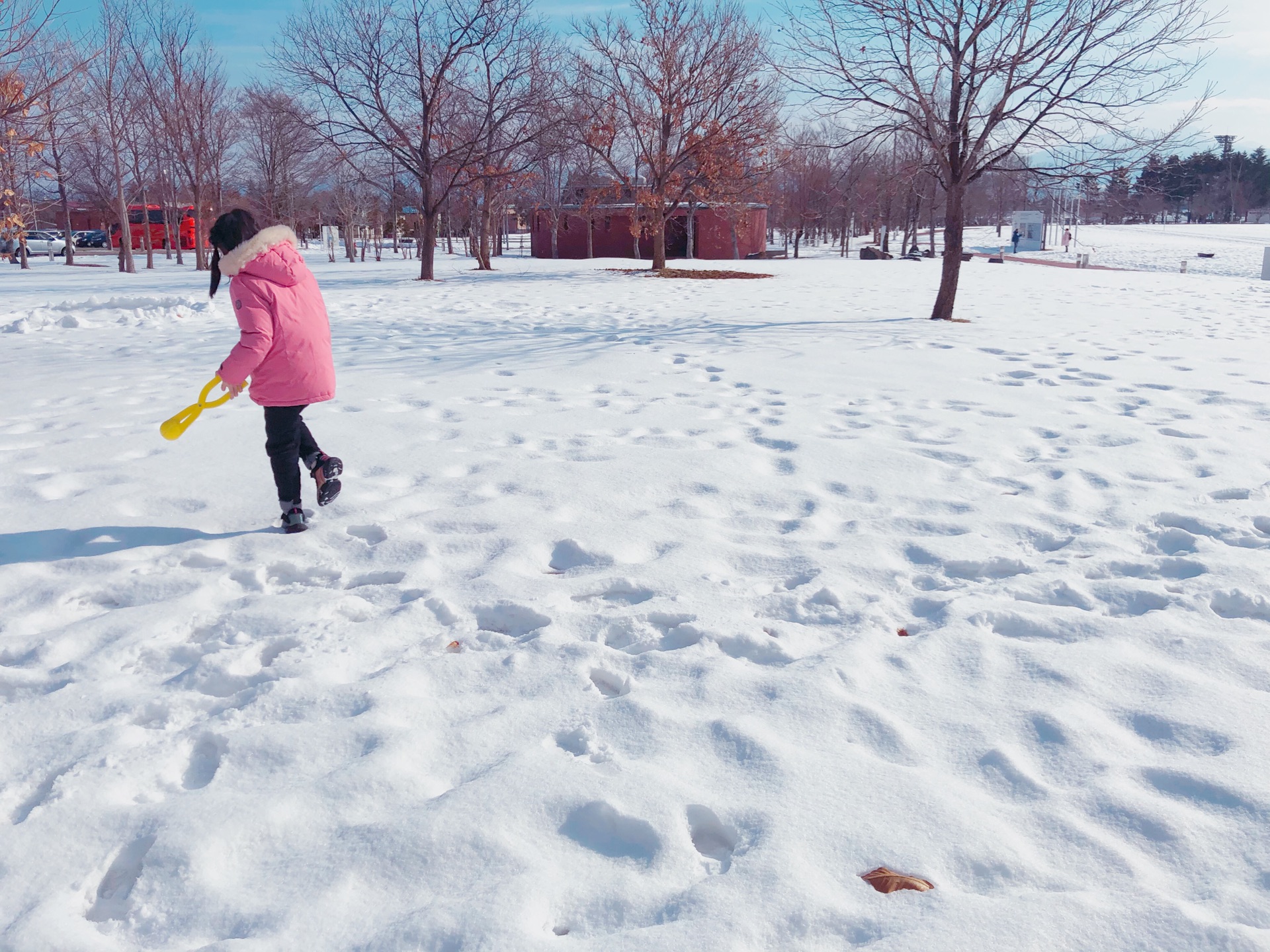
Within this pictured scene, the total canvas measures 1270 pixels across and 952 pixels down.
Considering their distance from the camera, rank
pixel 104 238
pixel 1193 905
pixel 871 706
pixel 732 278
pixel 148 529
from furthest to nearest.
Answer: pixel 104 238 < pixel 732 278 < pixel 148 529 < pixel 871 706 < pixel 1193 905

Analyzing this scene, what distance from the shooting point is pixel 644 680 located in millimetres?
2842

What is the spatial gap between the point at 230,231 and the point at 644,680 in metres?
2.71

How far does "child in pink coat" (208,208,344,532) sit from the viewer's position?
387 centimetres

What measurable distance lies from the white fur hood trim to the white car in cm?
4903

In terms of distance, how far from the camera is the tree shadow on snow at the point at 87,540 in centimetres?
388

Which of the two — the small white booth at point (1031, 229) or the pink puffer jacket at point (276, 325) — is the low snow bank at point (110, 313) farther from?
the small white booth at point (1031, 229)

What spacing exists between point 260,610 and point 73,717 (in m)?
0.76

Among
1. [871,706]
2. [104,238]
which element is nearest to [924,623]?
[871,706]

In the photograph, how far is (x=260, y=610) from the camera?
10.9ft

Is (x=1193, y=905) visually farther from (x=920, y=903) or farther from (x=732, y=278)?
(x=732, y=278)

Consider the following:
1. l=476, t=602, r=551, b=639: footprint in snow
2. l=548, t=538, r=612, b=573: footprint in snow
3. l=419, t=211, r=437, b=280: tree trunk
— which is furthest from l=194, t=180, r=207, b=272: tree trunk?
l=476, t=602, r=551, b=639: footprint in snow

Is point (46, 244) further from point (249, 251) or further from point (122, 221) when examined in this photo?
point (249, 251)

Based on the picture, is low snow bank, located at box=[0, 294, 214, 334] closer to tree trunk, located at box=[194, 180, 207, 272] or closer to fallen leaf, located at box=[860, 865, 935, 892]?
fallen leaf, located at box=[860, 865, 935, 892]

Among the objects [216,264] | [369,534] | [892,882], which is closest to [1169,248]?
[369,534]
